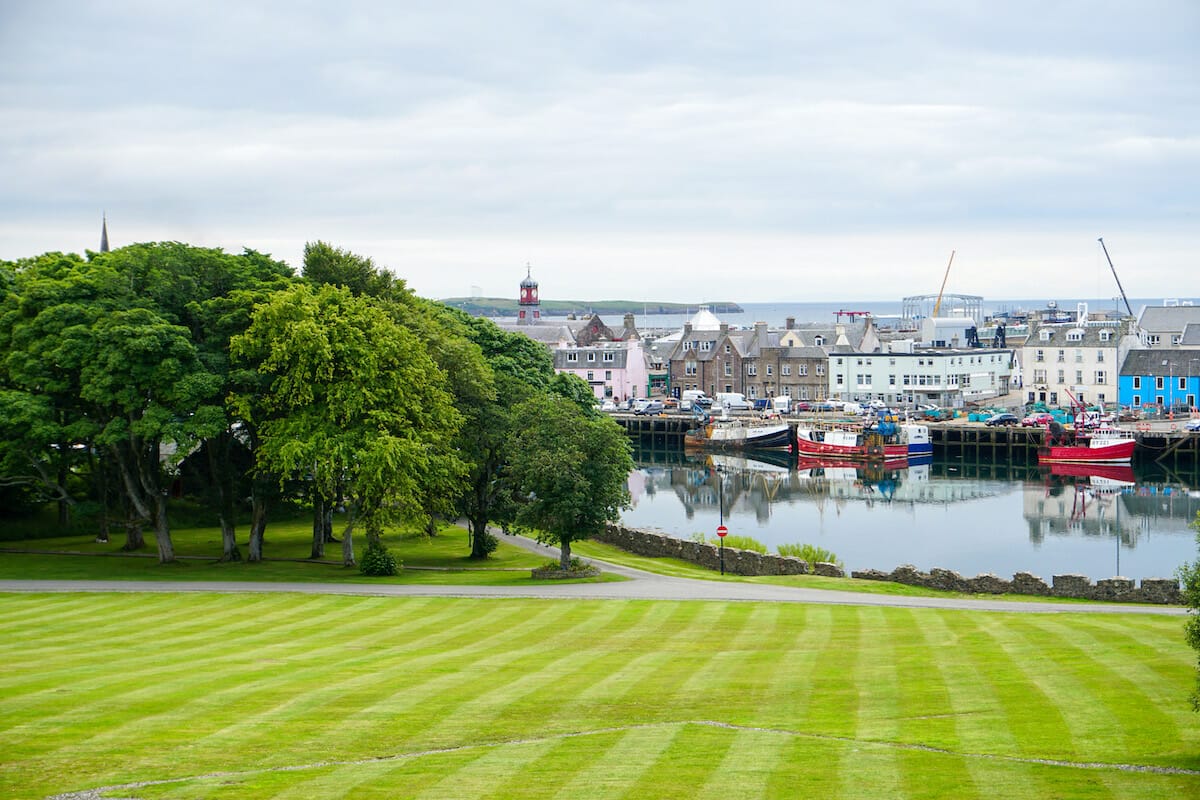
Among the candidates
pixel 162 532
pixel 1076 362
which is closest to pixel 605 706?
pixel 162 532

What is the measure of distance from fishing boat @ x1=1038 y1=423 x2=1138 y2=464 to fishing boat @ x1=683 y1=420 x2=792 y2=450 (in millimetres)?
26555

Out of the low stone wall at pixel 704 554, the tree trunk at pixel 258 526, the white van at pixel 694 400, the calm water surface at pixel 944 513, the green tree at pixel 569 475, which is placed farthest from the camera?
the white van at pixel 694 400

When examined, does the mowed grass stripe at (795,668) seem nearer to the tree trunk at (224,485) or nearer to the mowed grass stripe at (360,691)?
the mowed grass stripe at (360,691)

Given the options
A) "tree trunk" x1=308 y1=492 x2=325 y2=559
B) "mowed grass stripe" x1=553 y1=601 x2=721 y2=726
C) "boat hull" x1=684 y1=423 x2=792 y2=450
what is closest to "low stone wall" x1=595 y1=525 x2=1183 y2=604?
"mowed grass stripe" x1=553 y1=601 x2=721 y2=726

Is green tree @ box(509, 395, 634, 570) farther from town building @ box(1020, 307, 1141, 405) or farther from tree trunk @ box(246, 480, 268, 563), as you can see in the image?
town building @ box(1020, 307, 1141, 405)

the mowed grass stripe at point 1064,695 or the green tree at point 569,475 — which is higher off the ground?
the green tree at point 569,475

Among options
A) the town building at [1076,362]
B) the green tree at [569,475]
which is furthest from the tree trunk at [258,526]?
the town building at [1076,362]

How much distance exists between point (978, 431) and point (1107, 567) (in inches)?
2237

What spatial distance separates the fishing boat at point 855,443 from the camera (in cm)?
11656

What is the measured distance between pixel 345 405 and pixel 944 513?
2011 inches

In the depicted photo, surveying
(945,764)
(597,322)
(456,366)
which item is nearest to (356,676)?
(945,764)

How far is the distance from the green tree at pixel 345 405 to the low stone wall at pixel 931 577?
12325mm

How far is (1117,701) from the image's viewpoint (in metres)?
22.9

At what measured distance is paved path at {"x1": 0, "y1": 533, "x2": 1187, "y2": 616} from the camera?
3894 centimetres
